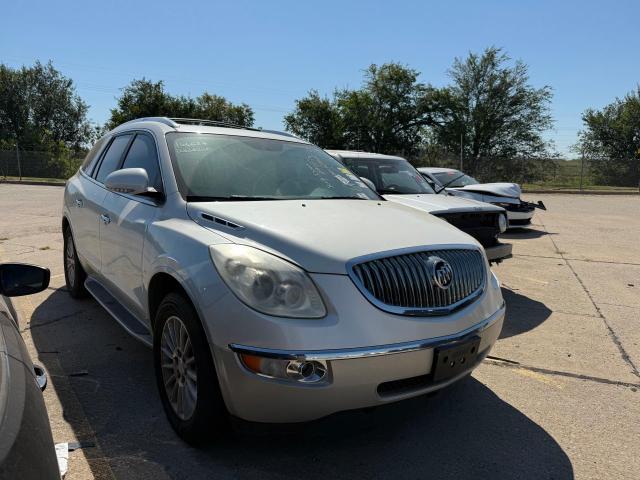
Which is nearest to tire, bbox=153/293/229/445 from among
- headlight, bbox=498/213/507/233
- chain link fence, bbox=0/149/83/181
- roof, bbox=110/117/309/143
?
roof, bbox=110/117/309/143

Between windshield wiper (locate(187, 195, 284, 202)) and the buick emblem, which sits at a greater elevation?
windshield wiper (locate(187, 195, 284, 202))

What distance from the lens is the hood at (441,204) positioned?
18.5ft

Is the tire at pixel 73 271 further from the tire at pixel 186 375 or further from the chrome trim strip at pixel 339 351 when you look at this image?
the chrome trim strip at pixel 339 351

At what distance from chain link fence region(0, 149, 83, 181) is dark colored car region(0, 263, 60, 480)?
3498 cm

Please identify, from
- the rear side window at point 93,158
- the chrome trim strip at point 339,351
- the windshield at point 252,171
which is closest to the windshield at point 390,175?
the windshield at point 252,171

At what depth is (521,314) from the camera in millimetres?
5359

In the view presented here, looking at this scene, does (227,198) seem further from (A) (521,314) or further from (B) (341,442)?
(A) (521,314)

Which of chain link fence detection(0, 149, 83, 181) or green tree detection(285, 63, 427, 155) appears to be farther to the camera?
green tree detection(285, 63, 427, 155)

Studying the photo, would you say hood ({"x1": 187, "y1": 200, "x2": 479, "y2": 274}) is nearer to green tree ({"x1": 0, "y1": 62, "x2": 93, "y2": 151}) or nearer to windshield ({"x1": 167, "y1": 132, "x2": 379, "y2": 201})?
windshield ({"x1": 167, "y1": 132, "x2": 379, "y2": 201})

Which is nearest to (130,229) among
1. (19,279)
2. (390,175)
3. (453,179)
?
(19,279)

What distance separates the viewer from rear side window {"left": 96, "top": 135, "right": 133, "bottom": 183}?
438cm

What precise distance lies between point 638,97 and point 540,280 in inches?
1853

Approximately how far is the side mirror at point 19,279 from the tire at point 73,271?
3353 mm

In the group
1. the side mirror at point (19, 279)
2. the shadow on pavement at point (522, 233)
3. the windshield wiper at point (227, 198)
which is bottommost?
the shadow on pavement at point (522, 233)
